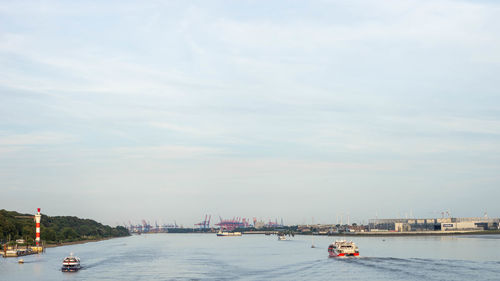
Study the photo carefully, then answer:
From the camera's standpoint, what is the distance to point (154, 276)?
75.2m

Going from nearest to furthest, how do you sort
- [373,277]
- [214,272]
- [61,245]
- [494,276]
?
[494,276], [373,277], [214,272], [61,245]

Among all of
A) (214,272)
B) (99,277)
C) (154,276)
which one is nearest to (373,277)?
(214,272)

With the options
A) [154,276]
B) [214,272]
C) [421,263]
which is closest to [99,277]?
[154,276]

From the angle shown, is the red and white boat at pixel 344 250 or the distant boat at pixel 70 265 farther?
the red and white boat at pixel 344 250

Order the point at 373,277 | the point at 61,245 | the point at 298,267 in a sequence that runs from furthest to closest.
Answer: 1. the point at 61,245
2. the point at 298,267
3. the point at 373,277

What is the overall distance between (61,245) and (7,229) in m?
33.8

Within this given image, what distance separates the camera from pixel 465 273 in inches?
2719

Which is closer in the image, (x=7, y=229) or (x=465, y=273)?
(x=465, y=273)

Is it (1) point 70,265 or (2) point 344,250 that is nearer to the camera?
(1) point 70,265

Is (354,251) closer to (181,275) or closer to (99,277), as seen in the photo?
(181,275)

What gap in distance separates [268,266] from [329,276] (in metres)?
19.6

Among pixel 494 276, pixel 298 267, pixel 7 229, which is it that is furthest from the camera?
pixel 7 229

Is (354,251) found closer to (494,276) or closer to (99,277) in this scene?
(494,276)

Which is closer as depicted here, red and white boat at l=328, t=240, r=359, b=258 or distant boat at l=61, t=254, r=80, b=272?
distant boat at l=61, t=254, r=80, b=272
